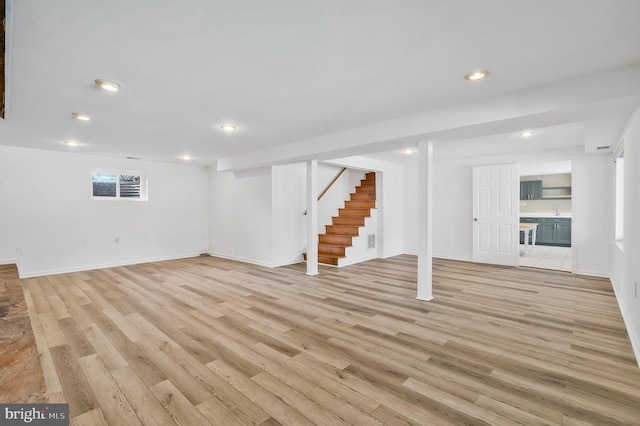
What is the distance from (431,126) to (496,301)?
240cm

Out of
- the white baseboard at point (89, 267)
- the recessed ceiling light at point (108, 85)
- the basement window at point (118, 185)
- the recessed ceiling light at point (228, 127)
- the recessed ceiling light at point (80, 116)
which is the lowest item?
the white baseboard at point (89, 267)

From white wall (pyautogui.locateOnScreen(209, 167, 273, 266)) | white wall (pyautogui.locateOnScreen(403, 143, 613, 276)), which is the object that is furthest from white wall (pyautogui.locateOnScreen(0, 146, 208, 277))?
white wall (pyautogui.locateOnScreen(403, 143, 613, 276))

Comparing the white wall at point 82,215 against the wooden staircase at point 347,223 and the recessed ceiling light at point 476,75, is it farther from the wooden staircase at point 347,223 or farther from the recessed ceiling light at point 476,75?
the recessed ceiling light at point 476,75

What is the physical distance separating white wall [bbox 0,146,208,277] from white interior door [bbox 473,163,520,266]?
6.82 m

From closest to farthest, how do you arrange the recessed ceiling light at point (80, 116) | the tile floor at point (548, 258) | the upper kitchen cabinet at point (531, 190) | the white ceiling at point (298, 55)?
the white ceiling at point (298, 55), the recessed ceiling light at point (80, 116), the tile floor at point (548, 258), the upper kitchen cabinet at point (531, 190)

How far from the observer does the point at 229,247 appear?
24.9 feet

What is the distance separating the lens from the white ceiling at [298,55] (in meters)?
1.74

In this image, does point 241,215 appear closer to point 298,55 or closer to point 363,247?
point 363,247

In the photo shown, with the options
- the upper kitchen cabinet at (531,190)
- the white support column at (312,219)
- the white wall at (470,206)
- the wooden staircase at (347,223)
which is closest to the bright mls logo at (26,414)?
the white support column at (312,219)

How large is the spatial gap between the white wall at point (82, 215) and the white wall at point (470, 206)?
586cm

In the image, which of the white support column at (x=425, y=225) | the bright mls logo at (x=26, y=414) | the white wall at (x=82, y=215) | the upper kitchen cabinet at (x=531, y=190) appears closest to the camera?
the bright mls logo at (x=26, y=414)

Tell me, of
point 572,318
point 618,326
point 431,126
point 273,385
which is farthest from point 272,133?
point 618,326

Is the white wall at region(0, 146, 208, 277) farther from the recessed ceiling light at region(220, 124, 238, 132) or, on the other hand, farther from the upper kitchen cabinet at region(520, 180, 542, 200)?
the upper kitchen cabinet at region(520, 180, 542, 200)

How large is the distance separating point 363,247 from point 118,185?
222 inches
